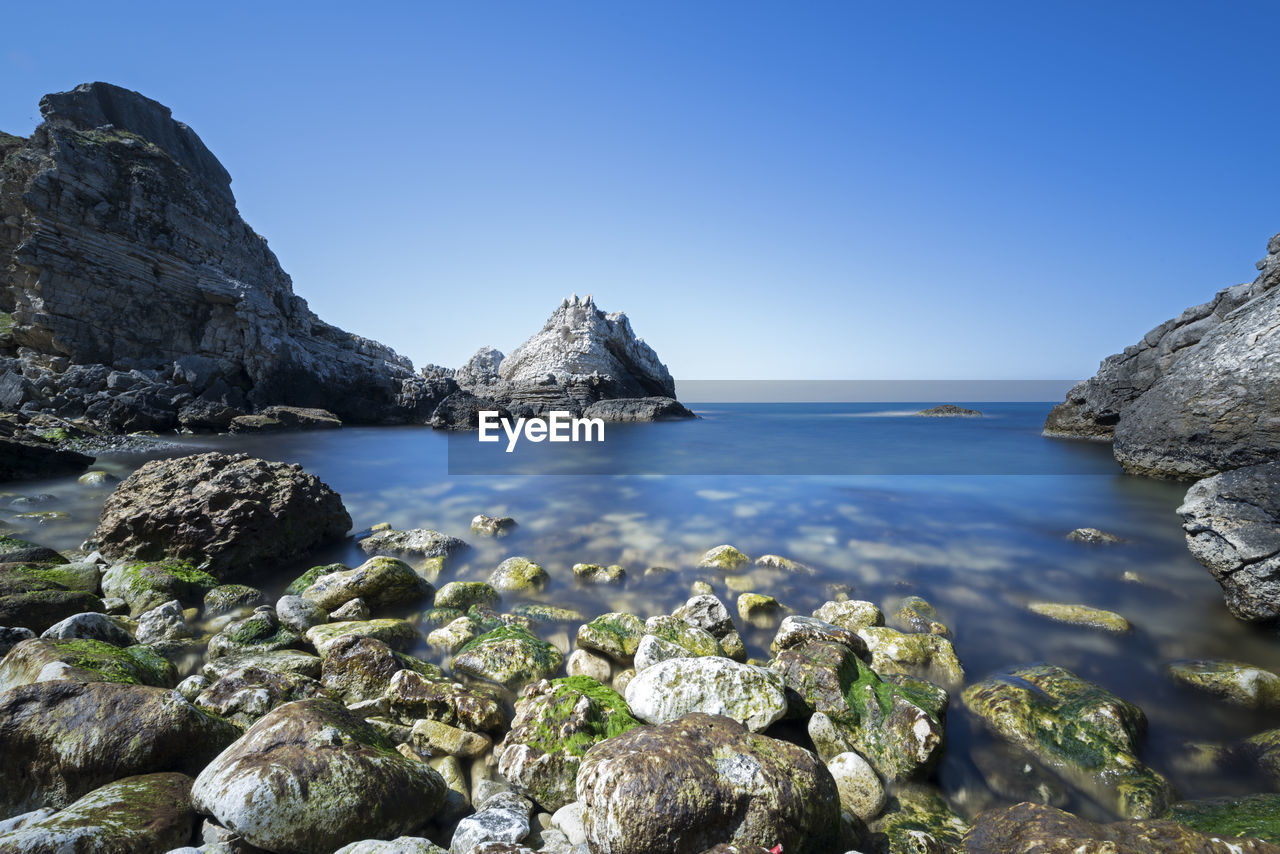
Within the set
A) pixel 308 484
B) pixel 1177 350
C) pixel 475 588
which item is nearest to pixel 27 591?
pixel 308 484

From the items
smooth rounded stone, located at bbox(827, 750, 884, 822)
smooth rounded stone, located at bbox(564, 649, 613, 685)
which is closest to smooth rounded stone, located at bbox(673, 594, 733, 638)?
smooth rounded stone, located at bbox(564, 649, 613, 685)

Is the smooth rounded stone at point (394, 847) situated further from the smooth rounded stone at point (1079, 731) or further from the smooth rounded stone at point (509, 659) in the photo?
the smooth rounded stone at point (1079, 731)

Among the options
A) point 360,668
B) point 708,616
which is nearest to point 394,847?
point 360,668

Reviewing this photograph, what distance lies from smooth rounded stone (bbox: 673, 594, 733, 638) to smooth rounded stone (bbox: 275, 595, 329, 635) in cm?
425

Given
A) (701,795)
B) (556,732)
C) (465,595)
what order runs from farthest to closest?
(465,595) → (556,732) → (701,795)

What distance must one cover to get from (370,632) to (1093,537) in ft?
41.9

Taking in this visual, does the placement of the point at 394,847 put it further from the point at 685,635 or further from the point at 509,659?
the point at 685,635

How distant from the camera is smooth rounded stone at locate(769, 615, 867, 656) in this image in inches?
217

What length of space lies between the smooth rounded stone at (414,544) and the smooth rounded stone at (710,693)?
5.80 metres

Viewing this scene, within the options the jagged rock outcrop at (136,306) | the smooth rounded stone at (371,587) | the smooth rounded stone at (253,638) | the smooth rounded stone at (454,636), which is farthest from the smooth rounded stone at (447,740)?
the jagged rock outcrop at (136,306)

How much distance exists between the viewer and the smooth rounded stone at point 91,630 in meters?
4.76

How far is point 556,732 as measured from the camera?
12.6 ft

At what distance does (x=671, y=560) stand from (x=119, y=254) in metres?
43.0

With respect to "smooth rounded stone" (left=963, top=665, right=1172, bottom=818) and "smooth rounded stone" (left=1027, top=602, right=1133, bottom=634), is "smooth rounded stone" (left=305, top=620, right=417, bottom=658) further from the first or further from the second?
"smooth rounded stone" (left=1027, top=602, right=1133, bottom=634)
